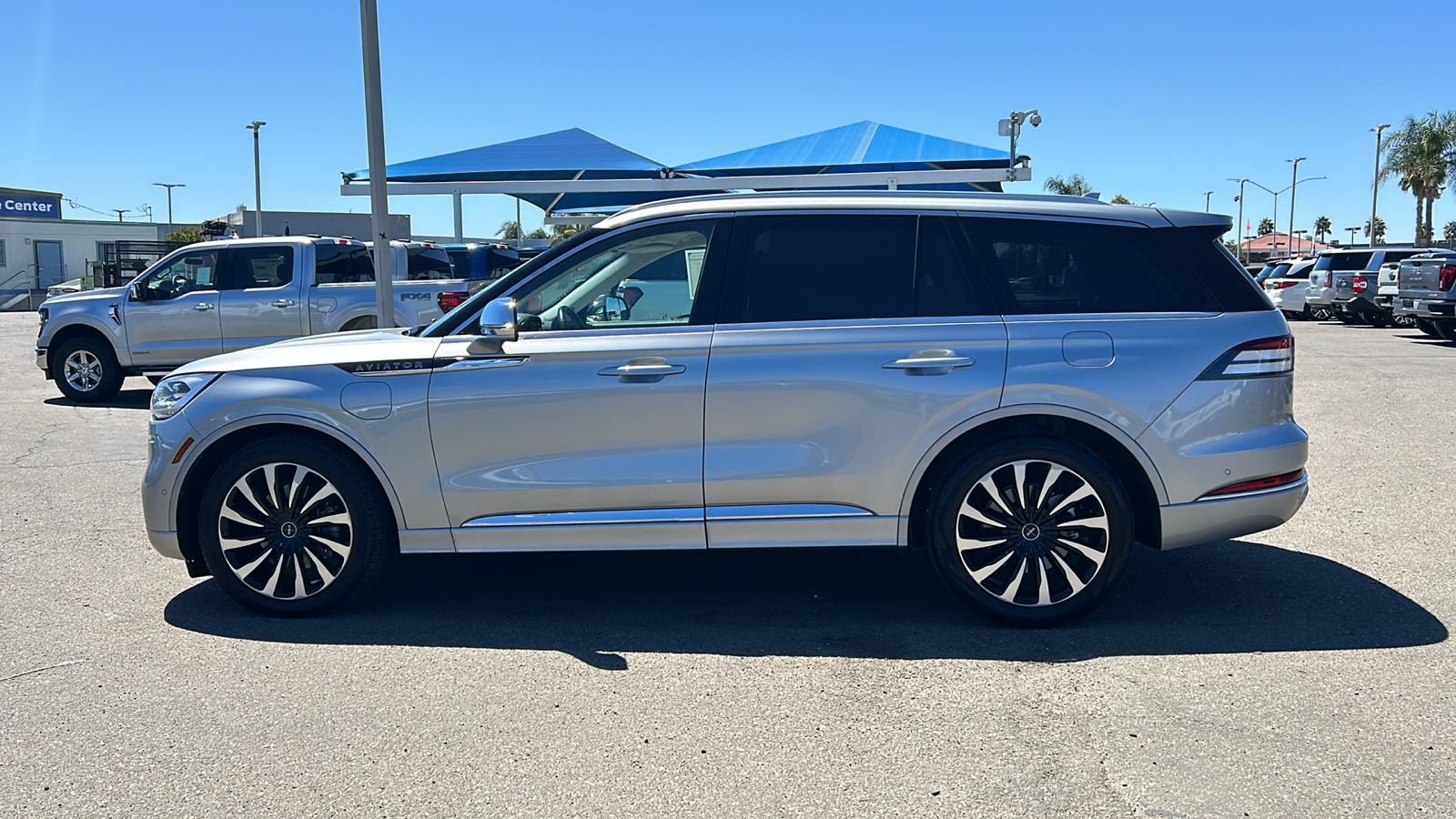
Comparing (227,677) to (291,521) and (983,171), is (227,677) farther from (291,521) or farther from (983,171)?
(983,171)

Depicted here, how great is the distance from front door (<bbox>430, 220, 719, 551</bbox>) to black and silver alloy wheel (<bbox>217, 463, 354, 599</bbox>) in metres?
0.54

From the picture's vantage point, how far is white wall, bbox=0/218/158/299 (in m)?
63.0

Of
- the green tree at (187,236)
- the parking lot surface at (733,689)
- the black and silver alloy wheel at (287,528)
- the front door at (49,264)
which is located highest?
the green tree at (187,236)

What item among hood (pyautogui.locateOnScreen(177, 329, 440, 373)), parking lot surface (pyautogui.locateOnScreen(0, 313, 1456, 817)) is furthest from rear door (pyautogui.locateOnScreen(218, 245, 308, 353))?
hood (pyautogui.locateOnScreen(177, 329, 440, 373))

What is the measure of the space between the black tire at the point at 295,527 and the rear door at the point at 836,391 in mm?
1493

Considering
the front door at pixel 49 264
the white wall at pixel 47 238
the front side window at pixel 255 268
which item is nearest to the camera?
the front side window at pixel 255 268

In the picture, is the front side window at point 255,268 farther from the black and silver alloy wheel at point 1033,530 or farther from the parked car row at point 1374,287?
the parked car row at point 1374,287

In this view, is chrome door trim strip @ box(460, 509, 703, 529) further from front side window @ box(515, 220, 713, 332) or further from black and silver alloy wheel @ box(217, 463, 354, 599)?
black and silver alloy wheel @ box(217, 463, 354, 599)

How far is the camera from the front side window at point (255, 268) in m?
13.4

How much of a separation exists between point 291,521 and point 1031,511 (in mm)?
3148

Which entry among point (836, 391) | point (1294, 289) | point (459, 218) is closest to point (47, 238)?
point (459, 218)

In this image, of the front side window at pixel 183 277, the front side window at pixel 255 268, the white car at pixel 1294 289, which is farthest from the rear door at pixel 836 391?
the white car at pixel 1294 289

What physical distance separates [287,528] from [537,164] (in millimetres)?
22199

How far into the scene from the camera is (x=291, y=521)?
513 cm
